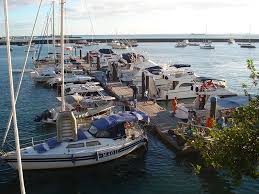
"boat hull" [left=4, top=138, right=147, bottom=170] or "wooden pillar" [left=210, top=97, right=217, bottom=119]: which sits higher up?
"wooden pillar" [left=210, top=97, right=217, bottom=119]

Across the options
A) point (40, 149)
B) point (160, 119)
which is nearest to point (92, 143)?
point (40, 149)

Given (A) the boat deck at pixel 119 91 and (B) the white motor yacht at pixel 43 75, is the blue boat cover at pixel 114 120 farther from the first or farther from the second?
(B) the white motor yacht at pixel 43 75

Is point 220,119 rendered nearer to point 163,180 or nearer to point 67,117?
point 163,180

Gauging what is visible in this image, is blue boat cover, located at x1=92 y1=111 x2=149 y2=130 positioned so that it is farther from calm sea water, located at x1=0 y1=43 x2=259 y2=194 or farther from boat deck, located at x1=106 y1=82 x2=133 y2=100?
boat deck, located at x1=106 y1=82 x2=133 y2=100

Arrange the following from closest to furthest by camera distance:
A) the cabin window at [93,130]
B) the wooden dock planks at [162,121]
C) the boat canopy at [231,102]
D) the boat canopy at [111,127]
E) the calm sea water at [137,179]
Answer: the calm sea water at [137,179] → the boat canopy at [111,127] → the cabin window at [93,130] → the wooden dock planks at [162,121] → the boat canopy at [231,102]

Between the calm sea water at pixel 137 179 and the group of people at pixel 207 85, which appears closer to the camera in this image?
the calm sea water at pixel 137 179

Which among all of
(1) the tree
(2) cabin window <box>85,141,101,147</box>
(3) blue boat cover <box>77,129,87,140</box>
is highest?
(1) the tree

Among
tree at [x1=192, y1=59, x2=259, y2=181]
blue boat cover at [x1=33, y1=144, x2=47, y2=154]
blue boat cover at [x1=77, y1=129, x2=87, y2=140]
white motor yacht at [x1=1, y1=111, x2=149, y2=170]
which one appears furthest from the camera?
blue boat cover at [x1=77, y1=129, x2=87, y2=140]

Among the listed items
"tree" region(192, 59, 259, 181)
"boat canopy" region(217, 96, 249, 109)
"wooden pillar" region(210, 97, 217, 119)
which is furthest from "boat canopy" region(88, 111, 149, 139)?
"tree" region(192, 59, 259, 181)

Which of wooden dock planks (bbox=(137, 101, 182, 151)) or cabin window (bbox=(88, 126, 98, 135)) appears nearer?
cabin window (bbox=(88, 126, 98, 135))

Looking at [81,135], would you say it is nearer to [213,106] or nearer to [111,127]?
[111,127]

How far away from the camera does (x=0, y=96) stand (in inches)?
1953

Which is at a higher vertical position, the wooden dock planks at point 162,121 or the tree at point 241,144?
the tree at point 241,144

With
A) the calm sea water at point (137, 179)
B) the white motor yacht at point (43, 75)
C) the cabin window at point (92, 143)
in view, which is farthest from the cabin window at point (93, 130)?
the white motor yacht at point (43, 75)
